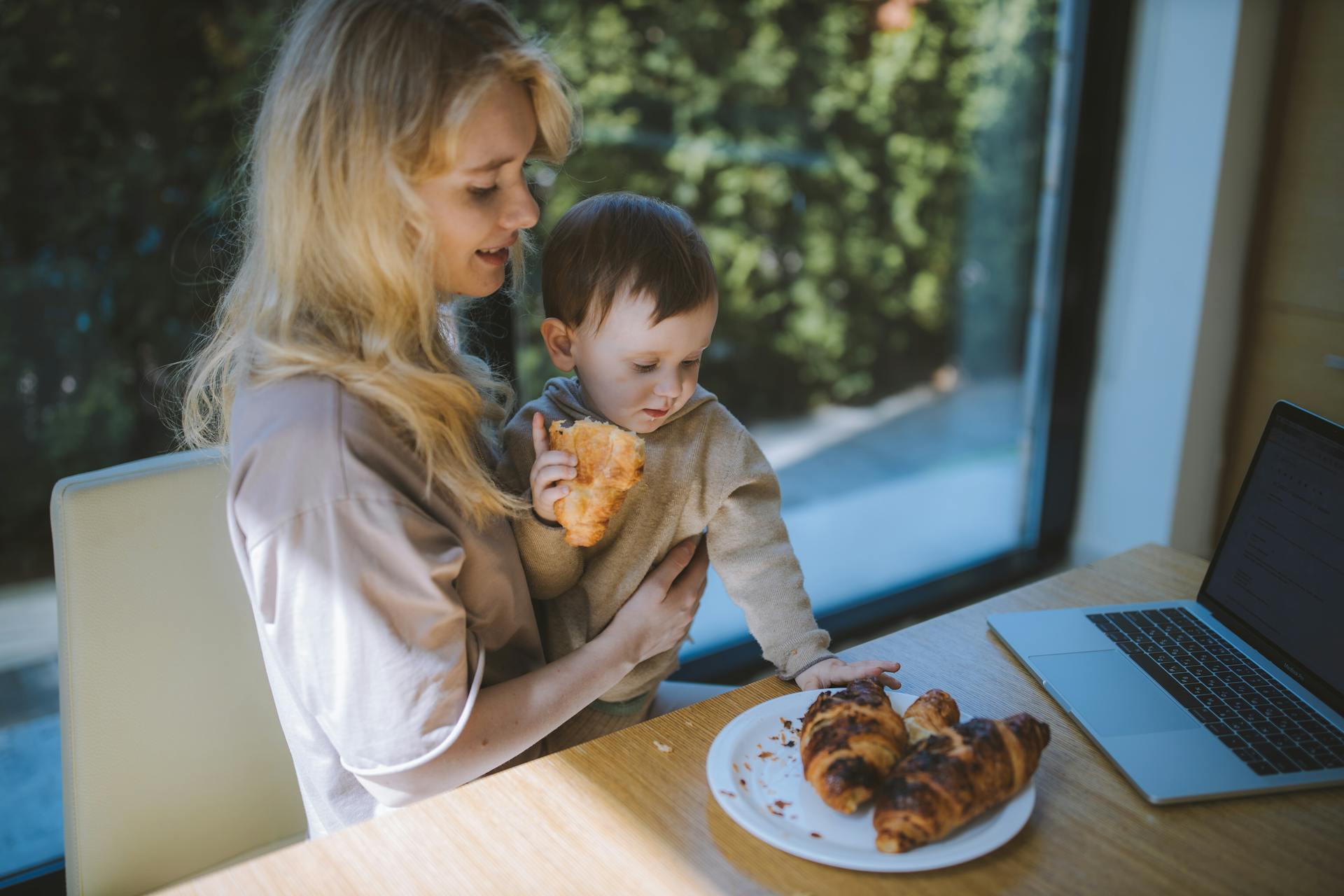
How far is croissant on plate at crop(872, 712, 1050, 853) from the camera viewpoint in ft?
2.87

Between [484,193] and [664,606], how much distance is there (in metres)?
0.59

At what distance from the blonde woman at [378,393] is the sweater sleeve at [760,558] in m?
0.32

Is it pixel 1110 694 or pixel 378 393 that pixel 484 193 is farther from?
pixel 1110 694

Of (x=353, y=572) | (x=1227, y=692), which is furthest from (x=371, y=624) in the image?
(x=1227, y=692)

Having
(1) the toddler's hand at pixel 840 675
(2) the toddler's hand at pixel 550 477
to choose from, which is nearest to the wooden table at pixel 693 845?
(1) the toddler's hand at pixel 840 675

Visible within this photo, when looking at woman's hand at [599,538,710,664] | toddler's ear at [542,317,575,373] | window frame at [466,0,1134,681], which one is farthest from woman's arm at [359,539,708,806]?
window frame at [466,0,1134,681]

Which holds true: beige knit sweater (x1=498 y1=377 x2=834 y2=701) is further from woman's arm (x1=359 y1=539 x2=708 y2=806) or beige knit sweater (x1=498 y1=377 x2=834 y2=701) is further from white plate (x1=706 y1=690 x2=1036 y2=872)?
white plate (x1=706 y1=690 x2=1036 y2=872)

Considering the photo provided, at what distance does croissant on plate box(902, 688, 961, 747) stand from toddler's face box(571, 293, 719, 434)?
0.49m

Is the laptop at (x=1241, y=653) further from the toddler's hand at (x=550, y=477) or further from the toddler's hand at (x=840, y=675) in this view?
the toddler's hand at (x=550, y=477)

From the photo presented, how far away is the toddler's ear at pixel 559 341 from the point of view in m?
1.32

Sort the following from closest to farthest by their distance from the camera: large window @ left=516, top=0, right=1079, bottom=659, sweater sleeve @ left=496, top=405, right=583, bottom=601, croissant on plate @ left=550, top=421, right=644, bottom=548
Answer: croissant on plate @ left=550, top=421, right=644, bottom=548
sweater sleeve @ left=496, top=405, right=583, bottom=601
large window @ left=516, top=0, right=1079, bottom=659

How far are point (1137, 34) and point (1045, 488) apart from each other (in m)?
1.47

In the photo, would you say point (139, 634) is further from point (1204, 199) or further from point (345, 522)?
point (1204, 199)

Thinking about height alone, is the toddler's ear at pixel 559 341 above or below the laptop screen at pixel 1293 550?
above
